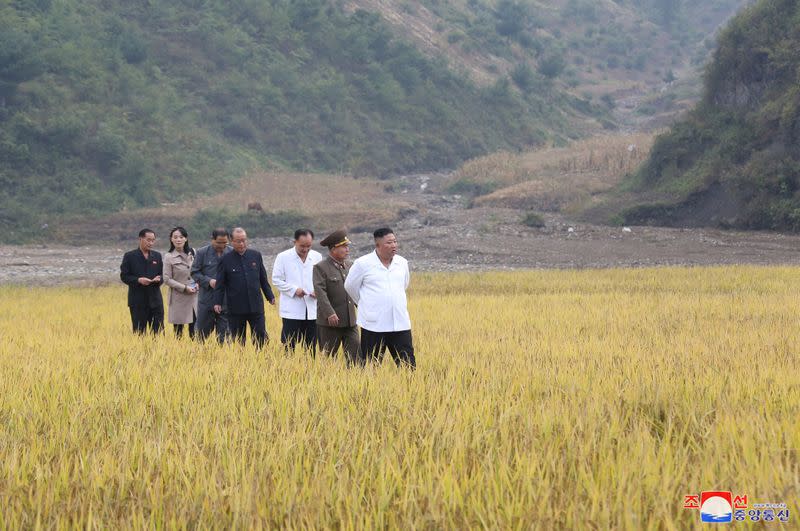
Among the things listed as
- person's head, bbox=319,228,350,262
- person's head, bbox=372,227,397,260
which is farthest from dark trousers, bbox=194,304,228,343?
person's head, bbox=372,227,397,260

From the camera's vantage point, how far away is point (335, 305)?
801cm

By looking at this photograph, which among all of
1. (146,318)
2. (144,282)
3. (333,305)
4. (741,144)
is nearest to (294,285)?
(333,305)

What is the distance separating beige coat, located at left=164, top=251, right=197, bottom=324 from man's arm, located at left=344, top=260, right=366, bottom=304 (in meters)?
3.51

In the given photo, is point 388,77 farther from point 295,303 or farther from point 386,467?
point 386,467

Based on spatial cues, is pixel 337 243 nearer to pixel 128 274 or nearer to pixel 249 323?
pixel 249 323

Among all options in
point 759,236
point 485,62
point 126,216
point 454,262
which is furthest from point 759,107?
point 485,62

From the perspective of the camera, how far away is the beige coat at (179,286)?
10273mm

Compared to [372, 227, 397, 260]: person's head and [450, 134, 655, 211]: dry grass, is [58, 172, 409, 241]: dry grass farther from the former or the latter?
[372, 227, 397, 260]: person's head

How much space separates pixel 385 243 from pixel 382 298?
465 mm

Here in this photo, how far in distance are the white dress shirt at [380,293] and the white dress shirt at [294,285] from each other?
5.63 ft

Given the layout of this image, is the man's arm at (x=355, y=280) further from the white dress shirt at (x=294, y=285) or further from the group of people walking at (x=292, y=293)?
the white dress shirt at (x=294, y=285)

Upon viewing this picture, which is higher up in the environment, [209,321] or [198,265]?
[198,265]

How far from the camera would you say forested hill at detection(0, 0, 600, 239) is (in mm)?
43156

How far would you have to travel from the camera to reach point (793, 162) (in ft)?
104
